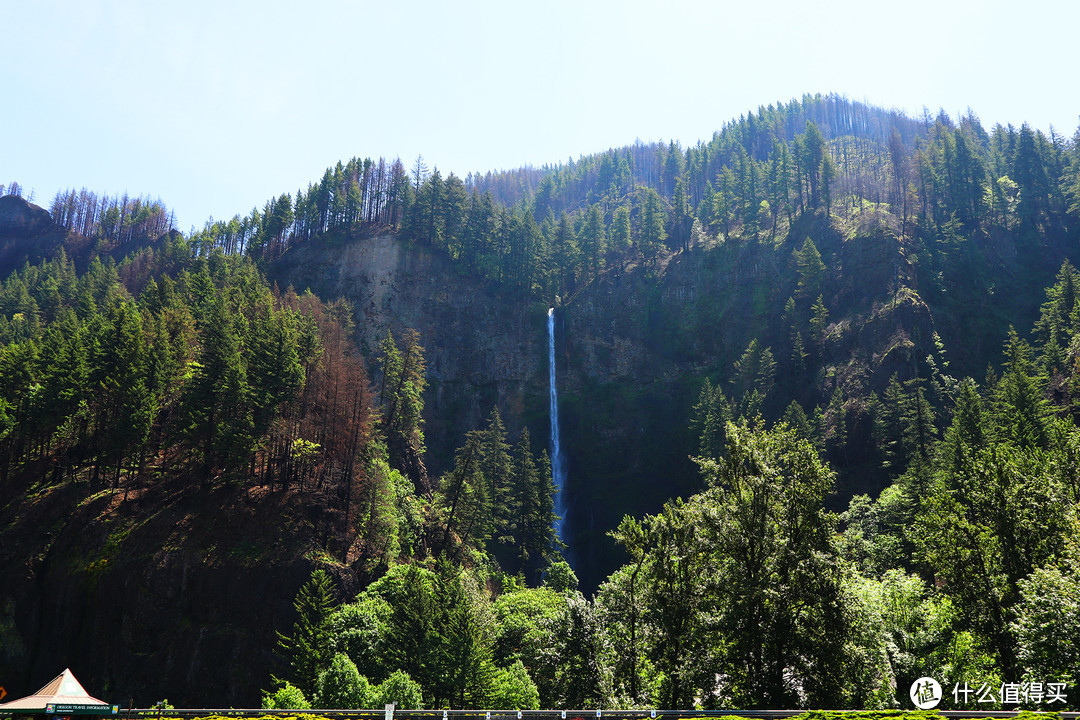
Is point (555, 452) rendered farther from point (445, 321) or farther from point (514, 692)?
point (514, 692)

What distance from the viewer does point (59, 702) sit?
1595 cm

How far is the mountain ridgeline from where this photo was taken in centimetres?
2269

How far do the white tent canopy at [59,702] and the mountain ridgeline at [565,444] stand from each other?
10865 mm

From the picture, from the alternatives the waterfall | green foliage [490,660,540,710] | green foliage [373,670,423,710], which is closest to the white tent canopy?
green foliage [373,670,423,710]

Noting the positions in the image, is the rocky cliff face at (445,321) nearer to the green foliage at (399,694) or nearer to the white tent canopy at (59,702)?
the green foliage at (399,694)

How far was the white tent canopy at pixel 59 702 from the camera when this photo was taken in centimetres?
1562

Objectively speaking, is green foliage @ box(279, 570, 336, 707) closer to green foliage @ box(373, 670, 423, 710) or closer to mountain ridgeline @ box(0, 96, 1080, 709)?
mountain ridgeline @ box(0, 96, 1080, 709)

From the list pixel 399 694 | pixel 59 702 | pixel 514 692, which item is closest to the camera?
pixel 59 702

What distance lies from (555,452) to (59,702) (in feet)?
234

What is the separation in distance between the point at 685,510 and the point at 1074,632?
13.5 m

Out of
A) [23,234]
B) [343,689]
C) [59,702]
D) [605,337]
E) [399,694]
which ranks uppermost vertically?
[23,234]

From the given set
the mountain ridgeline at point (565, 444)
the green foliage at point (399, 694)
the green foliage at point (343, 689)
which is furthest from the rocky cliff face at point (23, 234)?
the green foliage at point (399, 694)

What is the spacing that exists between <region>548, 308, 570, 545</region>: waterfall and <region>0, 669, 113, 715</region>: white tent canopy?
57.8 m

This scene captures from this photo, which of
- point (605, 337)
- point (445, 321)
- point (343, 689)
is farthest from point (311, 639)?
point (605, 337)
